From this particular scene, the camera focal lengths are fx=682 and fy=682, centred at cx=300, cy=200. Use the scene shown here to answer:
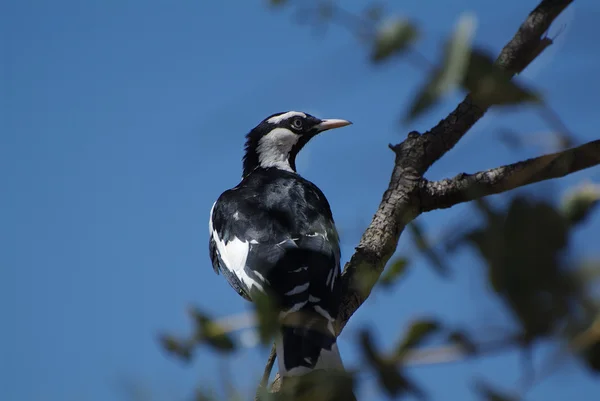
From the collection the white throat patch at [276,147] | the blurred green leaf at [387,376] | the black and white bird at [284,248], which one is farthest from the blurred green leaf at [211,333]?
the white throat patch at [276,147]

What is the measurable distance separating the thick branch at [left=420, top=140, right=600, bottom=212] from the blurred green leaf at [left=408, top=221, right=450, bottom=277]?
2.39 feet

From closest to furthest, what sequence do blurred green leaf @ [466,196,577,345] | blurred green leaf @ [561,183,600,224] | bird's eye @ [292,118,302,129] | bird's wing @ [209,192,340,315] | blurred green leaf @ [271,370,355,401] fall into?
blurred green leaf @ [466,196,577,345] < blurred green leaf @ [271,370,355,401] < blurred green leaf @ [561,183,600,224] < bird's wing @ [209,192,340,315] < bird's eye @ [292,118,302,129]

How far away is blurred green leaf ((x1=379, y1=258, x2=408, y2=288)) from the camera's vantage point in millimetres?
1551

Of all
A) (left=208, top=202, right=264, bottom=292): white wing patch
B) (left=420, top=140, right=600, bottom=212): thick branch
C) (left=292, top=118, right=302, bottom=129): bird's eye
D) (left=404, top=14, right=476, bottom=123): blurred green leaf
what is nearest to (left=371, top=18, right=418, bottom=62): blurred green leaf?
(left=404, top=14, right=476, bottom=123): blurred green leaf

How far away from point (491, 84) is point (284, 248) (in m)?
3.14

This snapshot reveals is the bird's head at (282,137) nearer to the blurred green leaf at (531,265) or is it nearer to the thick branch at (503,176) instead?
the thick branch at (503,176)

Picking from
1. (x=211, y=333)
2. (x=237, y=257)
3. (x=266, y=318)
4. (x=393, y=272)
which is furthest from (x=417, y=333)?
(x=237, y=257)

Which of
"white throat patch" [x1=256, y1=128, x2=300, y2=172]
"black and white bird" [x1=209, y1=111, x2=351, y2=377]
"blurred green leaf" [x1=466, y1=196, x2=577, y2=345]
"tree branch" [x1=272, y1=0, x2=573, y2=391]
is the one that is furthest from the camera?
"white throat patch" [x1=256, y1=128, x2=300, y2=172]

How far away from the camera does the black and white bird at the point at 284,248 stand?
9.21ft

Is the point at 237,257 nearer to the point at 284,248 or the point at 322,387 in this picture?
the point at 284,248

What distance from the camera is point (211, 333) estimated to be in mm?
940

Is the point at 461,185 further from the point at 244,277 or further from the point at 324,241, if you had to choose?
the point at 244,277

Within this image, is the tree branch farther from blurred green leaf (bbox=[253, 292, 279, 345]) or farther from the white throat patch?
blurred green leaf (bbox=[253, 292, 279, 345])

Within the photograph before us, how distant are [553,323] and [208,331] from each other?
1.52 feet
